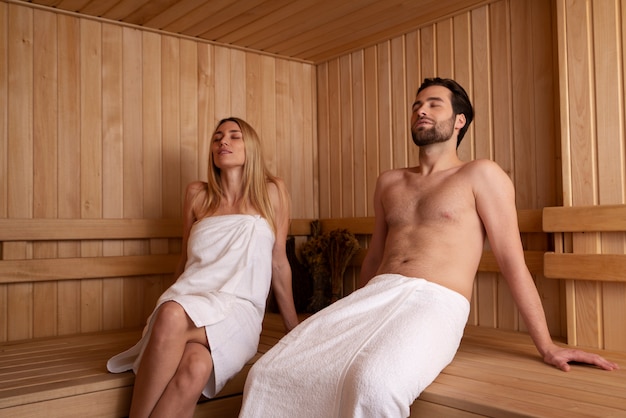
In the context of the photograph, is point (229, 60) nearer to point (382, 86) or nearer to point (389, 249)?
point (382, 86)

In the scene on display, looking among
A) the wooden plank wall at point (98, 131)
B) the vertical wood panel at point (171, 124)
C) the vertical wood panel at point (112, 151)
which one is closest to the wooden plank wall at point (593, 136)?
the wooden plank wall at point (98, 131)

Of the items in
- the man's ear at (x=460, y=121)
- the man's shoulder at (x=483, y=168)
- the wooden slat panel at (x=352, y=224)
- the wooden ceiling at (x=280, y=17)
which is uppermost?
the wooden ceiling at (x=280, y=17)

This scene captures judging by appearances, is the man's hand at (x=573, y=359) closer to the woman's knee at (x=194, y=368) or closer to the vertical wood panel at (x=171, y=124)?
the woman's knee at (x=194, y=368)

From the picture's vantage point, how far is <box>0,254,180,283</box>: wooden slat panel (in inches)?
114

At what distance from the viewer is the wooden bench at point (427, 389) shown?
5.62ft

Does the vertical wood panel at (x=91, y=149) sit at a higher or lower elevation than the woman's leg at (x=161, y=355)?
higher

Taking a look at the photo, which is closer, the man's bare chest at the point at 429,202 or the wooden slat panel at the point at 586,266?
the man's bare chest at the point at 429,202

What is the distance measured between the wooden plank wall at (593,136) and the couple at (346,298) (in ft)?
1.45

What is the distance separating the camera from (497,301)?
2.99m

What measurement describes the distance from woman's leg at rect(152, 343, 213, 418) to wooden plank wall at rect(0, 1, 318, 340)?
1191mm

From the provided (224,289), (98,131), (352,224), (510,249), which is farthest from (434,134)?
(98,131)

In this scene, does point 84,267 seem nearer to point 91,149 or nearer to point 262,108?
point 91,149

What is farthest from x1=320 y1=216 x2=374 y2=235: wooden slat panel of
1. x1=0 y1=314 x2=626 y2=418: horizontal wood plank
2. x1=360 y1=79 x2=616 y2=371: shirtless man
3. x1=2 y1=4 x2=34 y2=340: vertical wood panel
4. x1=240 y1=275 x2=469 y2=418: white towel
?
x1=2 y1=4 x2=34 y2=340: vertical wood panel

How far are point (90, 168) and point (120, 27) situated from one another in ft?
2.44
